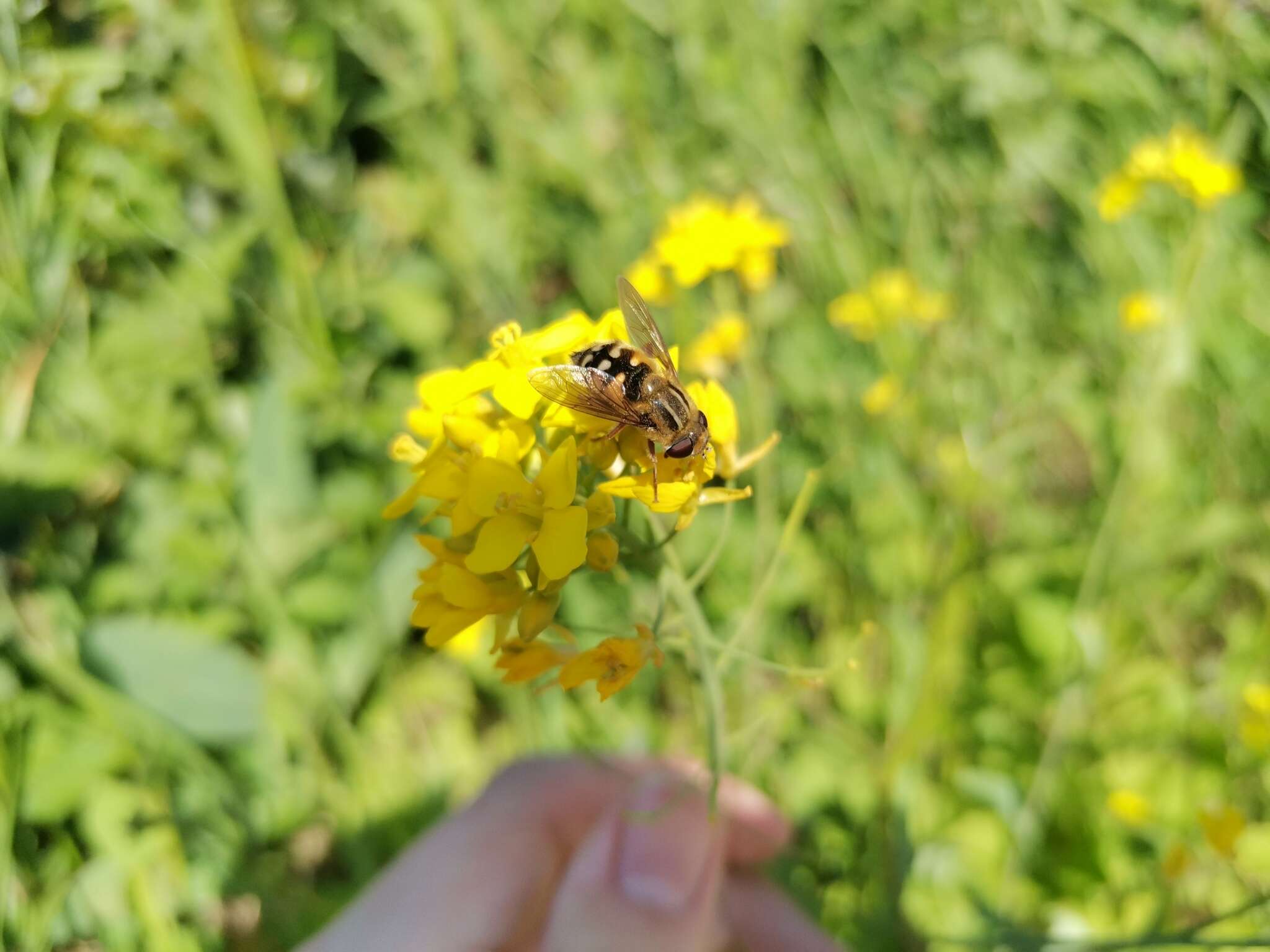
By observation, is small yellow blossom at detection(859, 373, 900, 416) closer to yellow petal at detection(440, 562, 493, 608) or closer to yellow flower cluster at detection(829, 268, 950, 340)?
yellow flower cluster at detection(829, 268, 950, 340)

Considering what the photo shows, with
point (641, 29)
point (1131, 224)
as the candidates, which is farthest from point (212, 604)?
point (1131, 224)

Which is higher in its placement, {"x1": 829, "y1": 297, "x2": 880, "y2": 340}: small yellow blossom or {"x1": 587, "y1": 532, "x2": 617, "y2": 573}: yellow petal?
{"x1": 829, "y1": 297, "x2": 880, "y2": 340}: small yellow blossom

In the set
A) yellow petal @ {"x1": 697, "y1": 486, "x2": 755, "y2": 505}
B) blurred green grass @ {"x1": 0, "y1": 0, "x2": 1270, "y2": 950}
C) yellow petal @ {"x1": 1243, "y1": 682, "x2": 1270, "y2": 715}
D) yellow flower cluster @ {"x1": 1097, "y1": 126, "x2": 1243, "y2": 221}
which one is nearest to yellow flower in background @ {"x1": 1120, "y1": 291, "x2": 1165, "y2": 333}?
blurred green grass @ {"x1": 0, "y1": 0, "x2": 1270, "y2": 950}

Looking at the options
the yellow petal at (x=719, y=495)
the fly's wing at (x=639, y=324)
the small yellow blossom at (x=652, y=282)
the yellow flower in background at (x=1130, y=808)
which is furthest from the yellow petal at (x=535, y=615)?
the yellow flower in background at (x=1130, y=808)

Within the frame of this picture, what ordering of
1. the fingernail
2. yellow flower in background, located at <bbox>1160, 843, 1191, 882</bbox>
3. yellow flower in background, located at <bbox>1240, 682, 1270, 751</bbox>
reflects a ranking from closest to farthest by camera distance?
the fingernail
yellow flower in background, located at <bbox>1160, 843, 1191, 882</bbox>
yellow flower in background, located at <bbox>1240, 682, 1270, 751</bbox>

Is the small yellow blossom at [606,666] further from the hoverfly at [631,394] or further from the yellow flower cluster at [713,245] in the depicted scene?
the yellow flower cluster at [713,245]

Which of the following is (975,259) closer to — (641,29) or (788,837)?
(641,29)
